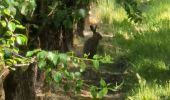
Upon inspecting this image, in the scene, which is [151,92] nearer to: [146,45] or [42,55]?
[146,45]

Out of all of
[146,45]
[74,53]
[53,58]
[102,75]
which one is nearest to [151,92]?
[102,75]

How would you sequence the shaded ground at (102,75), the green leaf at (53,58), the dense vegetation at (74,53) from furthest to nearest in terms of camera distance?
the shaded ground at (102,75), the dense vegetation at (74,53), the green leaf at (53,58)

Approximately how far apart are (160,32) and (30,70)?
3781 mm

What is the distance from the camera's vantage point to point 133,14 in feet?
14.3

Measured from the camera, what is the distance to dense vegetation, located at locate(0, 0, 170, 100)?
246cm

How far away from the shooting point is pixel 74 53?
3.19 meters

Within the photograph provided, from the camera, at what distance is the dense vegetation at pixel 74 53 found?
2.46 metres

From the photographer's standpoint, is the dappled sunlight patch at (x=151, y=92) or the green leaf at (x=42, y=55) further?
the dappled sunlight patch at (x=151, y=92)

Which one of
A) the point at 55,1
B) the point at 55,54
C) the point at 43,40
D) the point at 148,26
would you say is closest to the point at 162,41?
the point at 148,26

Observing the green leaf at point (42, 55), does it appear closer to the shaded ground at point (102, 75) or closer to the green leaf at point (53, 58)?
the green leaf at point (53, 58)

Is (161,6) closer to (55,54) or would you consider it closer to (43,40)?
(43,40)

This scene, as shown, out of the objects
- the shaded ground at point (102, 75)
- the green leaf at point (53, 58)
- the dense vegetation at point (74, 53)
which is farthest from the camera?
the shaded ground at point (102, 75)

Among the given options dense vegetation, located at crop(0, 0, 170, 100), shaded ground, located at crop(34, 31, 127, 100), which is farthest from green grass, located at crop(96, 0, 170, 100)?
shaded ground, located at crop(34, 31, 127, 100)

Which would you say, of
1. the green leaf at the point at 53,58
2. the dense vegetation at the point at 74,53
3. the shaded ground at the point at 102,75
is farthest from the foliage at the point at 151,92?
the green leaf at the point at 53,58
